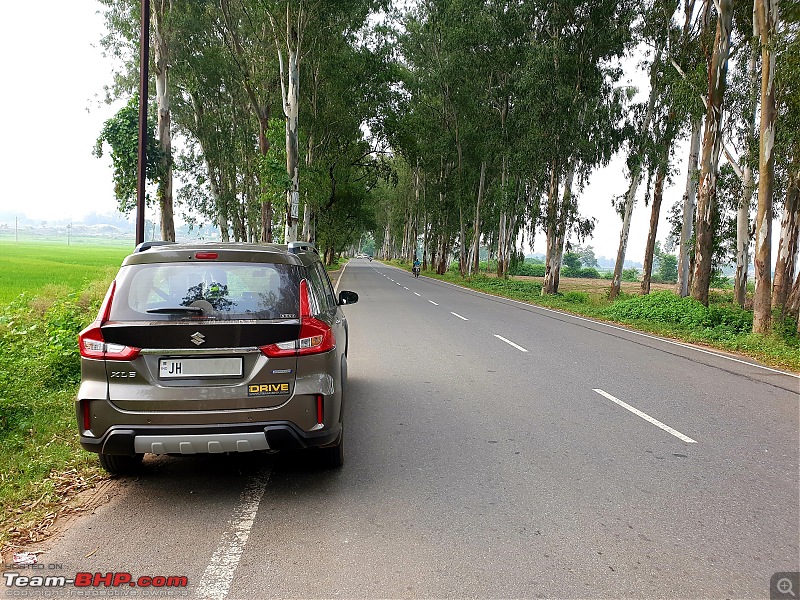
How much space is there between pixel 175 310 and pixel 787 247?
65.7ft

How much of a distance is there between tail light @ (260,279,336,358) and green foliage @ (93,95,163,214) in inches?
488

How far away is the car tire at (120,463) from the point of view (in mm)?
4430

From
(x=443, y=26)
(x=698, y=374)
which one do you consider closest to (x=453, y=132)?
(x=443, y=26)

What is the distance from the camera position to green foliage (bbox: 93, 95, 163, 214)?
47.0 ft

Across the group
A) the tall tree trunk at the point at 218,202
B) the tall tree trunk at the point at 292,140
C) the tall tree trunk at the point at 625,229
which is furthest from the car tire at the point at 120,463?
the tall tree trunk at the point at 218,202

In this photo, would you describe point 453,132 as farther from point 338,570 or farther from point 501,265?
point 338,570

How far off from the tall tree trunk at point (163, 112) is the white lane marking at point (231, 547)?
45.4 ft

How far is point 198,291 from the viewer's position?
13.9 feet

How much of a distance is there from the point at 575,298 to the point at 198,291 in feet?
78.9

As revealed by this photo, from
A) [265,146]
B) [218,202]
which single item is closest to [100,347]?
[265,146]

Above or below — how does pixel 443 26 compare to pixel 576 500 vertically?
above

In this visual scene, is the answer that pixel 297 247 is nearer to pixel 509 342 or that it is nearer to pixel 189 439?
pixel 189 439

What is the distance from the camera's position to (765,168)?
13.3 meters

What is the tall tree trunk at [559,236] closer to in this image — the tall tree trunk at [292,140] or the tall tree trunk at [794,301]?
the tall tree trunk at [794,301]
